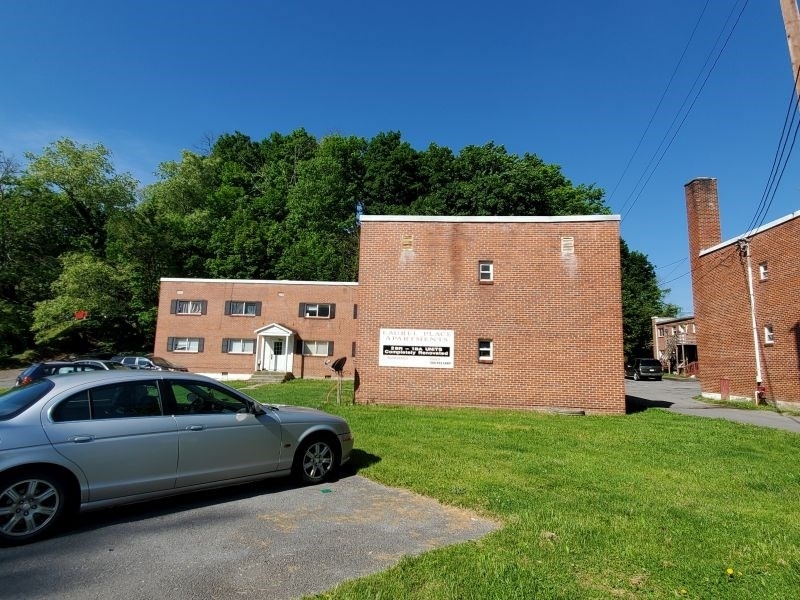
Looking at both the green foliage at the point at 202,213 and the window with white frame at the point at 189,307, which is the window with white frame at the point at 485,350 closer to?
the window with white frame at the point at 189,307

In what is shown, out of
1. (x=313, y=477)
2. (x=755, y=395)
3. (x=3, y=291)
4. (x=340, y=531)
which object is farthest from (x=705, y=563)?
(x=3, y=291)

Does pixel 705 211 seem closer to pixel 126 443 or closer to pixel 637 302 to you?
pixel 126 443

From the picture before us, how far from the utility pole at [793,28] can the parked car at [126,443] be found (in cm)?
1028

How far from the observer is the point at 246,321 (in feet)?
107

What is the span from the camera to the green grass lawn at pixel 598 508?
3623mm

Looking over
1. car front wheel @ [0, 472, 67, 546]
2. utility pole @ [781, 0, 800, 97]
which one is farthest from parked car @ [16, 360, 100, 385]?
utility pole @ [781, 0, 800, 97]

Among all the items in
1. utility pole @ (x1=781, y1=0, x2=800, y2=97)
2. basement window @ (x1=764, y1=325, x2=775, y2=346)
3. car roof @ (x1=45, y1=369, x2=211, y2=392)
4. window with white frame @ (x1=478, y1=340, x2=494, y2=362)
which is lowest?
car roof @ (x1=45, y1=369, x2=211, y2=392)

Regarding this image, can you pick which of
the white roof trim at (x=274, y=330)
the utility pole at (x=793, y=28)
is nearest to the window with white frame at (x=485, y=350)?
the utility pole at (x=793, y=28)

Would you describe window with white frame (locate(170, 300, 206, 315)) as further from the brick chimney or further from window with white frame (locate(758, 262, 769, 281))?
window with white frame (locate(758, 262, 769, 281))

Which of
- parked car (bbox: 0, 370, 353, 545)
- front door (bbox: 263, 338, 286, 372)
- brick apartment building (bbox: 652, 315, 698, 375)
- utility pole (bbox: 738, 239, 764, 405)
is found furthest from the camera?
brick apartment building (bbox: 652, 315, 698, 375)

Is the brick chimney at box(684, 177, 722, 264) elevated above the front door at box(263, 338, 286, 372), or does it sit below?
above

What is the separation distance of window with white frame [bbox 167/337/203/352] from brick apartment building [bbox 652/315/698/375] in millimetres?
44986

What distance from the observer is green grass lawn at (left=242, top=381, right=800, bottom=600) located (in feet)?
11.9

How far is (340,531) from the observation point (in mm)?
4750
